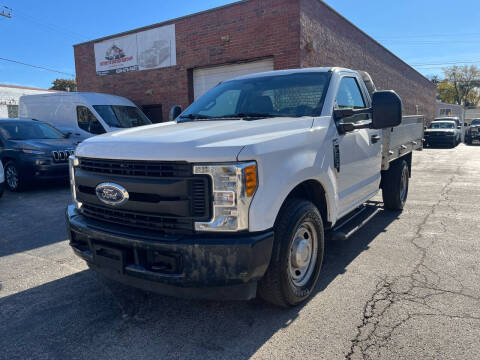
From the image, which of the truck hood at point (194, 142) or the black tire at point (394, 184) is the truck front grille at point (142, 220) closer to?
the truck hood at point (194, 142)

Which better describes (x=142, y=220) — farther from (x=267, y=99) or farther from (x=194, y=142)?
(x=267, y=99)

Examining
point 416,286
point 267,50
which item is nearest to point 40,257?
point 416,286

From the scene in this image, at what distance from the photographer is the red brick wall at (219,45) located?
11.0 metres

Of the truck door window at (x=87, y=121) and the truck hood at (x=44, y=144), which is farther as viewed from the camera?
the truck door window at (x=87, y=121)

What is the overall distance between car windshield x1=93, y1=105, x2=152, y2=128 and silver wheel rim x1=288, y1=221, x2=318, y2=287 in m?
9.02

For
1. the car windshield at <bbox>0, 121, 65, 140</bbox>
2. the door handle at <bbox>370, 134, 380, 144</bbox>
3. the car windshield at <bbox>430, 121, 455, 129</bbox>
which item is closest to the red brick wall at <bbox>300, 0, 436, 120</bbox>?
the car windshield at <bbox>430, 121, 455, 129</bbox>

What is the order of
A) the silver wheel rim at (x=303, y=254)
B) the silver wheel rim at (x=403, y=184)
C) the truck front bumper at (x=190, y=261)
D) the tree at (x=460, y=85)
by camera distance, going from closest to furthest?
the truck front bumper at (x=190, y=261), the silver wheel rim at (x=303, y=254), the silver wheel rim at (x=403, y=184), the tree at (x=460, y=85)

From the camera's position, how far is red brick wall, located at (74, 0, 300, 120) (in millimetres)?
10984

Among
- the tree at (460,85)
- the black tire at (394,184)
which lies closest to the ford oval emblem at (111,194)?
the black tire at (394,184)

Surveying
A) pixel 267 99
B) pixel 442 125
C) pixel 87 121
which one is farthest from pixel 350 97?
pixel 442 125

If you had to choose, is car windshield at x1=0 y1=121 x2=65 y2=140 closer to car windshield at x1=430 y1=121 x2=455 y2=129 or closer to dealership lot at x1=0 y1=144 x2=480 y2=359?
dealership lot at x1=0 y1=144 x2=480 y2=359

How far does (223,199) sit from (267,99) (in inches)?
69.8

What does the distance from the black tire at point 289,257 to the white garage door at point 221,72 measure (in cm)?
943

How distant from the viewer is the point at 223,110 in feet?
12.9
